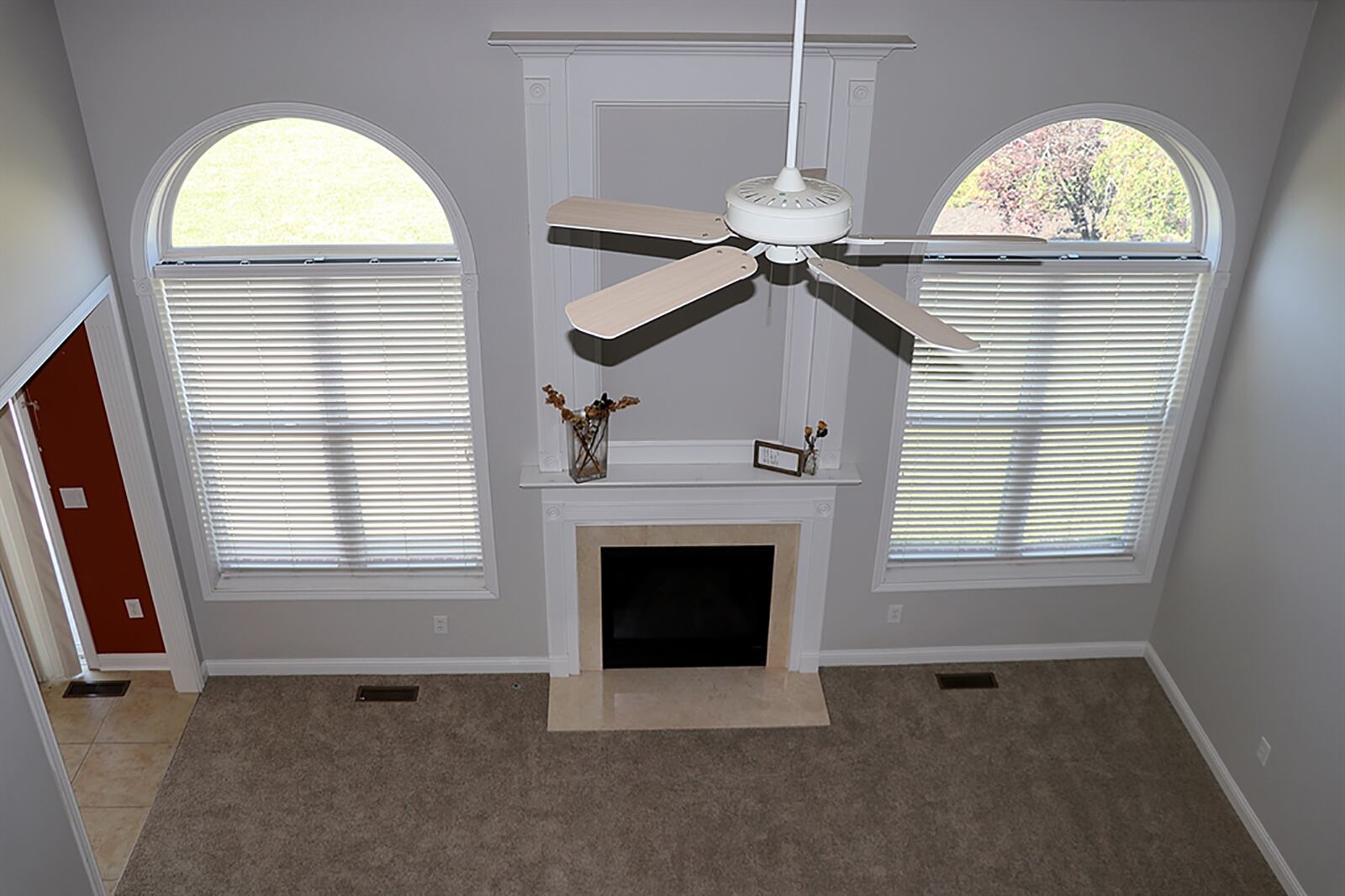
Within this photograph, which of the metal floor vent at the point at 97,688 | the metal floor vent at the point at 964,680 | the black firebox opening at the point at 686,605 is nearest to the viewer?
the black firebox opening at the point at 686,605

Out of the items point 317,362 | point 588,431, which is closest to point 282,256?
point 317,362

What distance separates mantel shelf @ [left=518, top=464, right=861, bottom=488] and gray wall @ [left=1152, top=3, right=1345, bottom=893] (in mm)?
1777

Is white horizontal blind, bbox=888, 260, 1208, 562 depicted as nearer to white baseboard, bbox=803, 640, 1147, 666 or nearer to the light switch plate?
white baseboard, bbox=803, 640, 1147, 666

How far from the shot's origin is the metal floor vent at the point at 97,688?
563 centimetres

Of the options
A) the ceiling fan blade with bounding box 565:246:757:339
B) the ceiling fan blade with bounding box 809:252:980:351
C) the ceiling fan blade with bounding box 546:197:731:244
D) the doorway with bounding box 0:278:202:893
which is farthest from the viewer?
Result: the doorway with bounding box 0:278:202:893

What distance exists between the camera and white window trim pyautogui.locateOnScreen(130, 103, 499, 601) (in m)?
4.45

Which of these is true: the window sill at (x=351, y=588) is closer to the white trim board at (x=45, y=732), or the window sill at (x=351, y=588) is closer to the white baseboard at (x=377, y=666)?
the white baseboard at (x=377, y=666)

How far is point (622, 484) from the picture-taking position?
5148 mm

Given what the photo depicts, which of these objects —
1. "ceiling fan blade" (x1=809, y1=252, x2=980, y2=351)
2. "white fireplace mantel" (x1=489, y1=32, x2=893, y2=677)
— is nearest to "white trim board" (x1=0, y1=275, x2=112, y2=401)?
"white fireplace mantel" (x1=489, y1=32, x2=893, y2=677)

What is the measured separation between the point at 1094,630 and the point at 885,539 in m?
1.36

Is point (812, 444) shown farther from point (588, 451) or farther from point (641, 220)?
point (641, 220)

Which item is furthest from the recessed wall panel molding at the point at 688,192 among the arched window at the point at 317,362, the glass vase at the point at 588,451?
the arched window at the point at 317,362

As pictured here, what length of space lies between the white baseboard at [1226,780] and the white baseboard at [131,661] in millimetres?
5274

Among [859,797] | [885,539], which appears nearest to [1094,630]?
[885,539]
